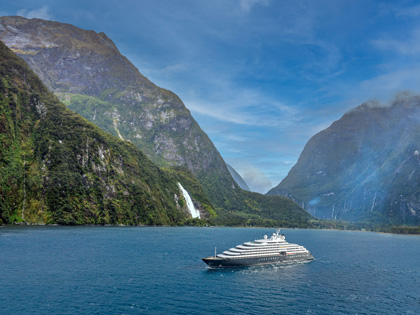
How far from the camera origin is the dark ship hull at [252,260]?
115812 mm

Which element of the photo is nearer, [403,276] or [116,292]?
[116,292]

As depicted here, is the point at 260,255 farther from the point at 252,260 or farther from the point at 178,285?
the point at 178,285

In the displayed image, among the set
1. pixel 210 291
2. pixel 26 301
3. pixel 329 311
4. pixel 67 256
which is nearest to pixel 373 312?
pixel 329 311

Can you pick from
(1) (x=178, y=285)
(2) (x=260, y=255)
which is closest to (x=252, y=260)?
(2) (x=260, y=255)

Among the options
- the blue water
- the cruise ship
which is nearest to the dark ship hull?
the cruise ship

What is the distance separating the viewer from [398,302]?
84125 mm

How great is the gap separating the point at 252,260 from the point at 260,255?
484cm

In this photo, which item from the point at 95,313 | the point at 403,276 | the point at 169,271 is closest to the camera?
the point at 95,313

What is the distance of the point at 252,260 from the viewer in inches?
4894

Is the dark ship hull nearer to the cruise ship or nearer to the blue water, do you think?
the cruise ship

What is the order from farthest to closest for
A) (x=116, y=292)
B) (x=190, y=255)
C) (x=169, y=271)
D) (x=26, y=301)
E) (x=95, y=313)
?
(x=190, y=255)
(x=169, y=271)
(x=116, y=292)
(x=26, y=301)
(x=95, y=313)

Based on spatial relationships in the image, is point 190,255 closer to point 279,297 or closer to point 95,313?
point 279,297

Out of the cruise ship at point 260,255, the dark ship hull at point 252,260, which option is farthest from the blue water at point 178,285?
the cruise ship at point 260,255

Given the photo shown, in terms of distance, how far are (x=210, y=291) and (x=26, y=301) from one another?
45.5 m
